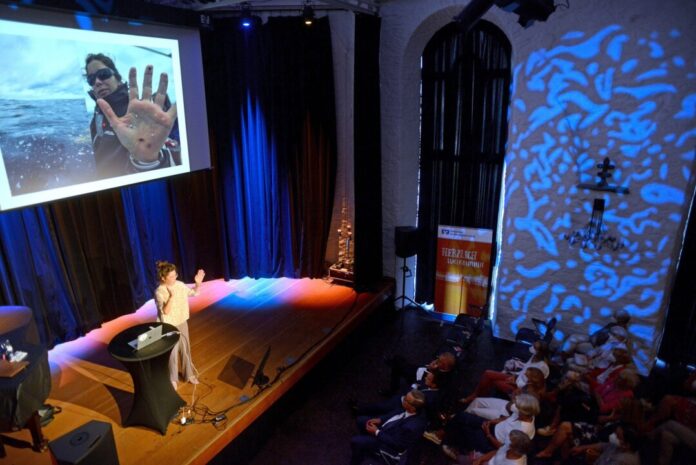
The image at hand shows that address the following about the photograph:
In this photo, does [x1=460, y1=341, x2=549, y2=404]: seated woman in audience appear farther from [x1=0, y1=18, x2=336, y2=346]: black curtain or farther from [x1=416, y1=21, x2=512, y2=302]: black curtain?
[x1=0, y1=18, x2=336, y2=346]: black curtain

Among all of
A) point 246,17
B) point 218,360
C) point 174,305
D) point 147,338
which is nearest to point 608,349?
point 218,360

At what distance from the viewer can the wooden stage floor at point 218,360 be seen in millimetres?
3465

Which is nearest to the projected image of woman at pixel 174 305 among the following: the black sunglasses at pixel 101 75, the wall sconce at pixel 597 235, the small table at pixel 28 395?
the small table at pixel 28 395

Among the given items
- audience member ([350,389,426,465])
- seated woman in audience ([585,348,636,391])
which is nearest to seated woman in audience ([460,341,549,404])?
seated woman in audience ([585,348,636,391])

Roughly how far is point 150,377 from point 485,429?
8.35 ft

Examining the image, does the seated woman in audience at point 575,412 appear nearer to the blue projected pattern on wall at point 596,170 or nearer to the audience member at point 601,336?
the audience member at point 601,336

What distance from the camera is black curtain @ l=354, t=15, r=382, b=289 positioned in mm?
5199

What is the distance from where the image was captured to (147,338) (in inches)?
134

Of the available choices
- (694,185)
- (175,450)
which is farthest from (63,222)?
(694,185)

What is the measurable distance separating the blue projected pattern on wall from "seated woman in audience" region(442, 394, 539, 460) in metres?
1.90

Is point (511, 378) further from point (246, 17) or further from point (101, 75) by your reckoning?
point (101, 75)

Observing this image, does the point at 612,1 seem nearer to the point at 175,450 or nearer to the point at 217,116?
the point at 217,116

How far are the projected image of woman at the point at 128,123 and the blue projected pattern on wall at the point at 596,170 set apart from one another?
3562 mm

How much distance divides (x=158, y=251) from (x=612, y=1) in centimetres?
523
